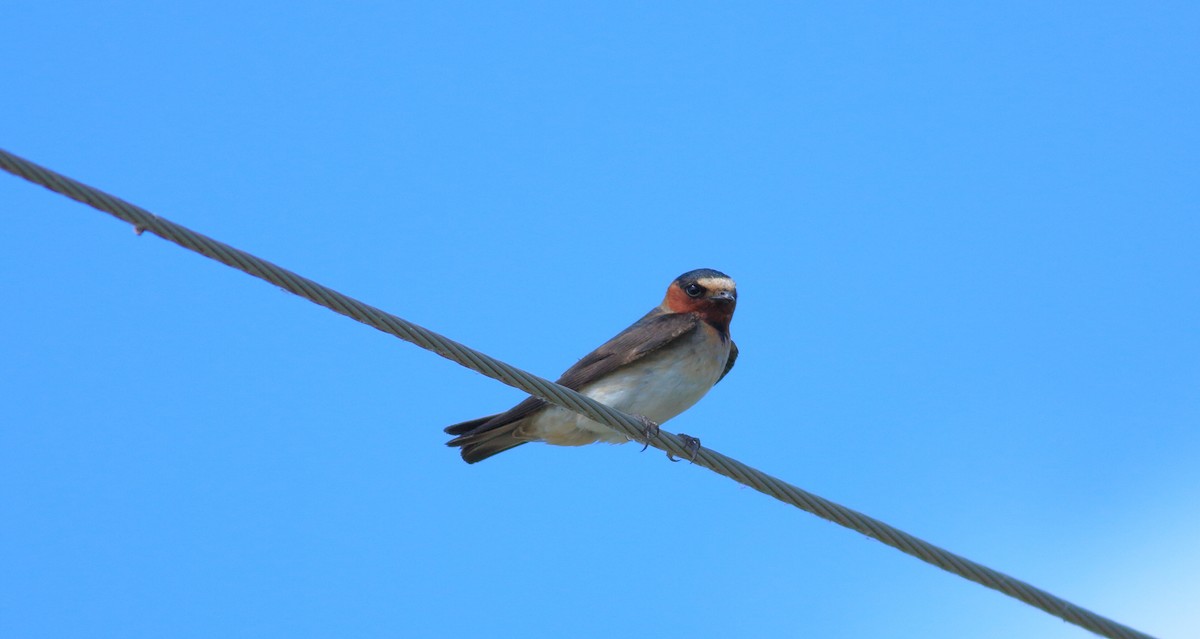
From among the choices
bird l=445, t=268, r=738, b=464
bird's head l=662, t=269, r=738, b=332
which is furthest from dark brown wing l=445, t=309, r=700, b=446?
bird's head l=662, t=269, r=738, b=332

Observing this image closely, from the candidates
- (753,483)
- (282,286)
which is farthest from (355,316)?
(753,483)

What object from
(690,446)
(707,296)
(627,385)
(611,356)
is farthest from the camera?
(707,296)

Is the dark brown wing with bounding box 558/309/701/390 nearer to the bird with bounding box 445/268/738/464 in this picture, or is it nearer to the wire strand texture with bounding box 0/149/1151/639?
the bird with bounding box 445/268/738/464

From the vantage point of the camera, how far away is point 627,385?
9.06 meters

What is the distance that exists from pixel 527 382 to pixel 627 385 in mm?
3297

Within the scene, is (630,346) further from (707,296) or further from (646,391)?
(707,296)

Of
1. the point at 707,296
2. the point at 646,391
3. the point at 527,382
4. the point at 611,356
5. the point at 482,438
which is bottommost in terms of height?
the point at 527,382

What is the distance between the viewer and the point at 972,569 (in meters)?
5.84

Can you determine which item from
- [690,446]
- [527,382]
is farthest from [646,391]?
[527,382]

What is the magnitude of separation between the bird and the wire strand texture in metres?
2.10

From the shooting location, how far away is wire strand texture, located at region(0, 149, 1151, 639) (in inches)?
181

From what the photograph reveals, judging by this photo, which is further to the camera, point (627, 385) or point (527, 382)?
point (627, 385)

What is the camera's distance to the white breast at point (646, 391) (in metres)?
9.02

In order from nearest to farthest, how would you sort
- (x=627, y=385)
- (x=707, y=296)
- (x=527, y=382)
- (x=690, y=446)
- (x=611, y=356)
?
(x=527, y=382)
(x=690, y=446)
(x=627, y=385)
(x=611, y=356)
(x=707, y=296)
